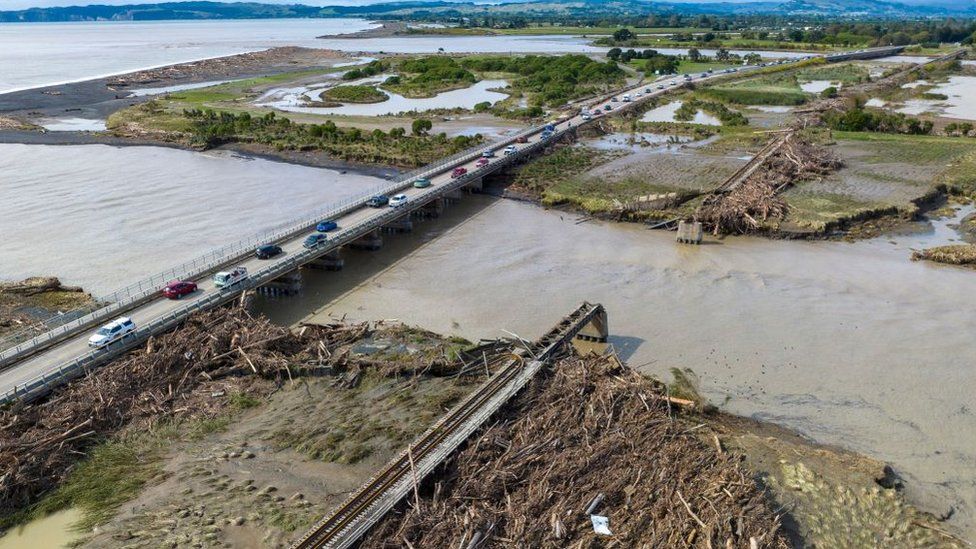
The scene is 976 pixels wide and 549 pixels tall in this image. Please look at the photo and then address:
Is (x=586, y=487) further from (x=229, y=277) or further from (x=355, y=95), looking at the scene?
(x=355, y=95)

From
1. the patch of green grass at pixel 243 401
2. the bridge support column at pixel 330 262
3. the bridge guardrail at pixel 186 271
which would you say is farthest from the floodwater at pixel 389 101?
the patch of green grass at pixel 243 401

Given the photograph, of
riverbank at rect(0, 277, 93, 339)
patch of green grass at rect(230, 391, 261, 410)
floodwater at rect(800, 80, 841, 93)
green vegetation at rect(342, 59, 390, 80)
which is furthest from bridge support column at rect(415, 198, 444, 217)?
green vegetation at rect(342, 59, 390, 80)

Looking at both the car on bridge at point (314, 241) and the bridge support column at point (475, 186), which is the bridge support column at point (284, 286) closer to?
the car on bridge at point (314, 241)

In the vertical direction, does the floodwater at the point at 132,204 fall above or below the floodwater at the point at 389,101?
below

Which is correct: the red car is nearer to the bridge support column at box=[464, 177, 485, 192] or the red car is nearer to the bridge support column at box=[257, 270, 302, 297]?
the bridge support column at box=[257, 270, 302, 297]

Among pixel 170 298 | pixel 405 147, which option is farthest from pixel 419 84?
pixel 170 298
